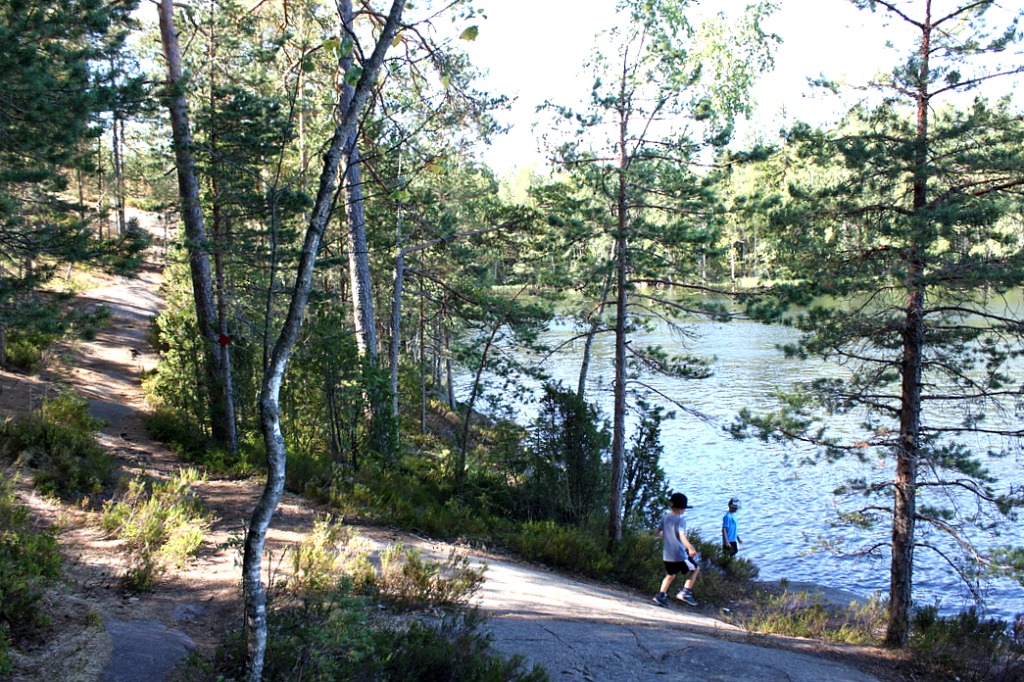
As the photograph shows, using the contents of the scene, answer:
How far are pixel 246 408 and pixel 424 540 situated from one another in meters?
5.49

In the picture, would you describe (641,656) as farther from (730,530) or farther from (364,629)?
(730,530)

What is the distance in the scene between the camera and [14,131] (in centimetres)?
910

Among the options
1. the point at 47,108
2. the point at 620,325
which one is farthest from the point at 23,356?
the point at 620,325

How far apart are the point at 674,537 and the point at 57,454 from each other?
9.13 metres

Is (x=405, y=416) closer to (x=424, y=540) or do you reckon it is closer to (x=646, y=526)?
(x=646, y=526)

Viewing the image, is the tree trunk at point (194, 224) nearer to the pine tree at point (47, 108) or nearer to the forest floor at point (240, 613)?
the pine tree at point (47, 108)

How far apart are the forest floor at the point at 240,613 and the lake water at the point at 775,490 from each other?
3.05 m

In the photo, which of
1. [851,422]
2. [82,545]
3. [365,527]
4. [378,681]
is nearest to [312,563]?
[378,681]

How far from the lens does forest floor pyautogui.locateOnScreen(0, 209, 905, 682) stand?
5.19 meters

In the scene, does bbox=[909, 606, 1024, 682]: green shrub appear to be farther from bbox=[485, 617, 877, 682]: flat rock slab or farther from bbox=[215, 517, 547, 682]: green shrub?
bbox=[215, 517, 547, 682]: green shrub

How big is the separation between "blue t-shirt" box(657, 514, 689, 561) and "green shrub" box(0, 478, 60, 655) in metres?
8.19

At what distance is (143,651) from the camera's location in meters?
5.22

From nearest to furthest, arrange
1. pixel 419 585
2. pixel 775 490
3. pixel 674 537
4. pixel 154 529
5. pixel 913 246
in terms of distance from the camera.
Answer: pixel 419 585 < pixel 154 529 < pixel 913 246 < pixel 674 537 < pixel 775 490

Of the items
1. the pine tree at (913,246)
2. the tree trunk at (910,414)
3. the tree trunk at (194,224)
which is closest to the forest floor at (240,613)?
the tree trunk at (910,414)
